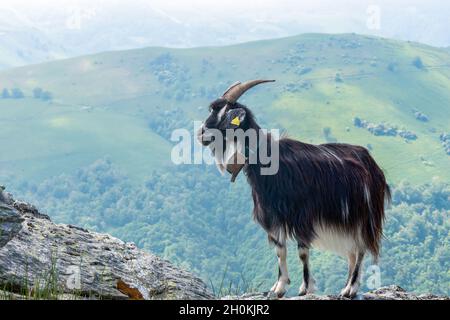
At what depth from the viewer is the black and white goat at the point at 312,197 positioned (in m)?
11.5

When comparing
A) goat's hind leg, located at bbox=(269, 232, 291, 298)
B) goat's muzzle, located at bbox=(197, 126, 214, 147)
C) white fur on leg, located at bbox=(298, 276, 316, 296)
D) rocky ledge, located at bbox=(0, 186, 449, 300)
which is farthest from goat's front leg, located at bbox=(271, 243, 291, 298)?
goat's muzzle, located at bbox=(197, 126, 214, 147)

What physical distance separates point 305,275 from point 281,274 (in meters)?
0.41

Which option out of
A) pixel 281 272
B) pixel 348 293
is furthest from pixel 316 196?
pixel 348 293

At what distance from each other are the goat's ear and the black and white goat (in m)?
0.01

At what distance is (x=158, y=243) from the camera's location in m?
184

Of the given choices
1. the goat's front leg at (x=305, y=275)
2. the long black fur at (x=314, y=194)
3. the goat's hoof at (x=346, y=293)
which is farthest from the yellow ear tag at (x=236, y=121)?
the goat's hoof at (x=346, y=293)

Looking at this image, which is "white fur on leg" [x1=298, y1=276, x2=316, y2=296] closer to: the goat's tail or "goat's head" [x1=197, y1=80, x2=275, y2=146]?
the goat's tail

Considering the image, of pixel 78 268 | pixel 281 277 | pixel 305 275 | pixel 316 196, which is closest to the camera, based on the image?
pixel 78 268

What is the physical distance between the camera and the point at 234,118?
38.5 ft

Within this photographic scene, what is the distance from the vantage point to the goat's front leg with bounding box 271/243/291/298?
36.3 feet

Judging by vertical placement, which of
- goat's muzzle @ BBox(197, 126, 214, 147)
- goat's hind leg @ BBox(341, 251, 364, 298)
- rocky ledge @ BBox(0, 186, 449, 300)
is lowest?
goat's hind leg @ BBox(341, 251, 364, 298)

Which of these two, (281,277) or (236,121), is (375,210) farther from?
(236,121)

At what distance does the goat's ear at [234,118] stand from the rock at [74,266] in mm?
2274

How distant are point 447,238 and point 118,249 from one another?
171 m
